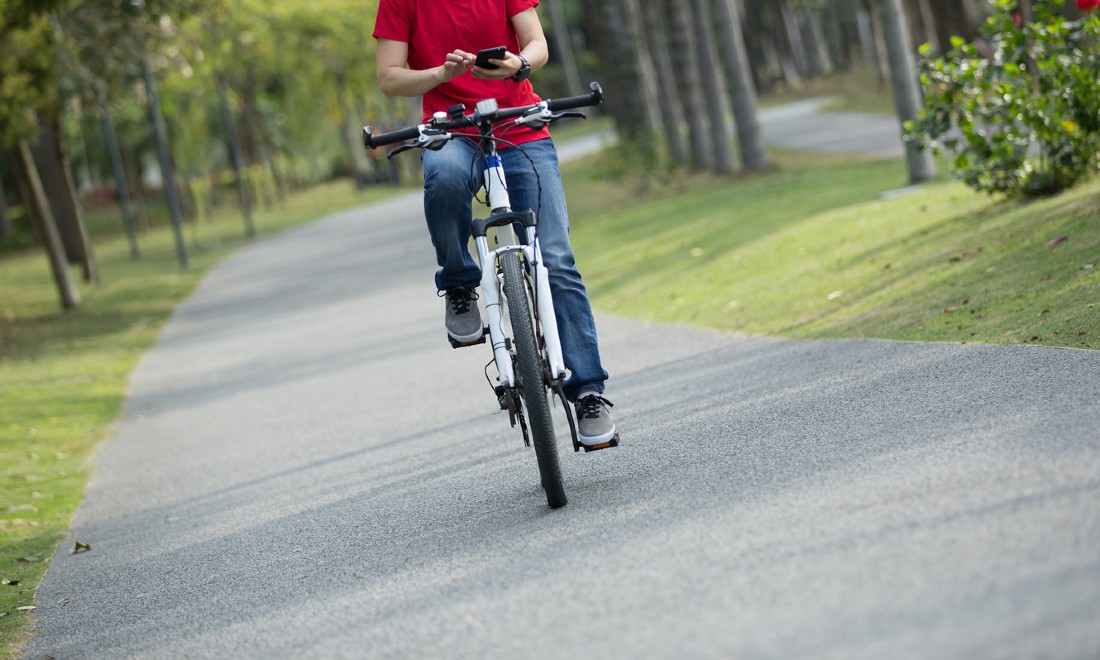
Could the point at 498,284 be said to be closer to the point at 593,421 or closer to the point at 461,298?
the point at 461,298

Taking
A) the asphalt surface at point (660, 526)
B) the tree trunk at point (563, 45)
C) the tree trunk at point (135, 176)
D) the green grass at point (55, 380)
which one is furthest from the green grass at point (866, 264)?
the tree trunk at point (563, 45)

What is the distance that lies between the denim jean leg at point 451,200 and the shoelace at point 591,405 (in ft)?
2.42

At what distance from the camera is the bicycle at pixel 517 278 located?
5.28 metres

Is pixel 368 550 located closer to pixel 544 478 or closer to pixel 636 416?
pixel 544 478

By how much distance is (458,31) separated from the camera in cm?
575

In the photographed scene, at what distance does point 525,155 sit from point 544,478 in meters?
1.31

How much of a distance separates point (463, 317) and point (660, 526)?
1.61 meters

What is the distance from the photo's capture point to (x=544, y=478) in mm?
5398

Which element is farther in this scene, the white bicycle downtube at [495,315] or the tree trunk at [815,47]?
the tree trunk at [815,47]

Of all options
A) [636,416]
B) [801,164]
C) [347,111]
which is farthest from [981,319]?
[347,111]

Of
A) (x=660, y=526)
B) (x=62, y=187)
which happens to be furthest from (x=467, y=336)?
(x=62, y=187)

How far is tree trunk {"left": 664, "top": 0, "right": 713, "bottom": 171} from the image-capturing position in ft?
88.1

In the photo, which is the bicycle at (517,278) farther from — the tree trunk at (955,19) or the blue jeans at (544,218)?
the tree trunk at (955,19)

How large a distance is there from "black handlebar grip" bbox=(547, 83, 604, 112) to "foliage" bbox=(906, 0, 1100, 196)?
5.99 m
